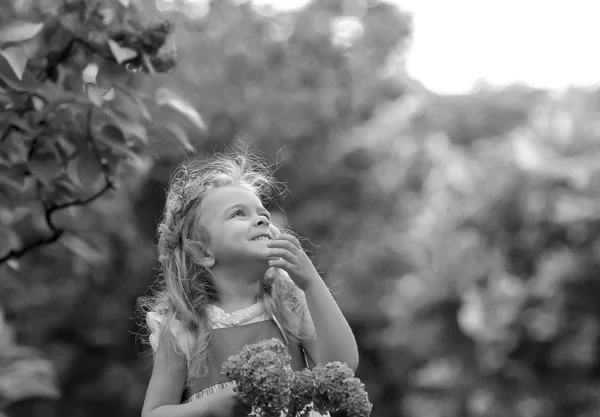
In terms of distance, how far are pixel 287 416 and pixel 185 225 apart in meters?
0.83

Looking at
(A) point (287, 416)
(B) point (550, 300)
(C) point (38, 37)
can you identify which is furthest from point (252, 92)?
(A) point (287, 416)

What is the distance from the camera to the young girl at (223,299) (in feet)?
8.57

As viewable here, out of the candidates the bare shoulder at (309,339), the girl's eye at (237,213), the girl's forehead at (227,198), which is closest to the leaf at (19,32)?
the girl's forehead at (227,198)

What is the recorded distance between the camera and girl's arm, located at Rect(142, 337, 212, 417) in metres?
2.66

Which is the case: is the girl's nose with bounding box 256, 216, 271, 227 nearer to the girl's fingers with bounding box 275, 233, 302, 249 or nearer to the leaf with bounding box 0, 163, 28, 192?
the girl's fingers with bounding box 275, 233, 302, 249

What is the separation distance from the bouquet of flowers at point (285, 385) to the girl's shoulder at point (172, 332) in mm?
445

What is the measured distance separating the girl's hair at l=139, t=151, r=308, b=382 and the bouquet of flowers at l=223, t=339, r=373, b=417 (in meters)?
0.44

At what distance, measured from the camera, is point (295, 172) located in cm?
1708

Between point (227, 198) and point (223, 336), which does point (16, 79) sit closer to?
point (227, 198)

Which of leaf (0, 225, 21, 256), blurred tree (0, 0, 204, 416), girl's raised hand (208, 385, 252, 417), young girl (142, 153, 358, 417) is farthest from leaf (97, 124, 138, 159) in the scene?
girl's raised hand (208, 385, 252, 417)

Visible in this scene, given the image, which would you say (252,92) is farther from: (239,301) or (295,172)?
(239,301)

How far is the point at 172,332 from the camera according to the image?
2.76 m

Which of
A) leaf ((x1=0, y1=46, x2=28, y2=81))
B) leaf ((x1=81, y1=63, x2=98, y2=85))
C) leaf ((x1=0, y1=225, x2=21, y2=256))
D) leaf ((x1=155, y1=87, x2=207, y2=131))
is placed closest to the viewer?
leaf ((x1=0, y1=46, x2=28, y2=81))

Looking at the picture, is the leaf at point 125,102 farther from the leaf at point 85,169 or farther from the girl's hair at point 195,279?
the girl's hair at point 195,279
